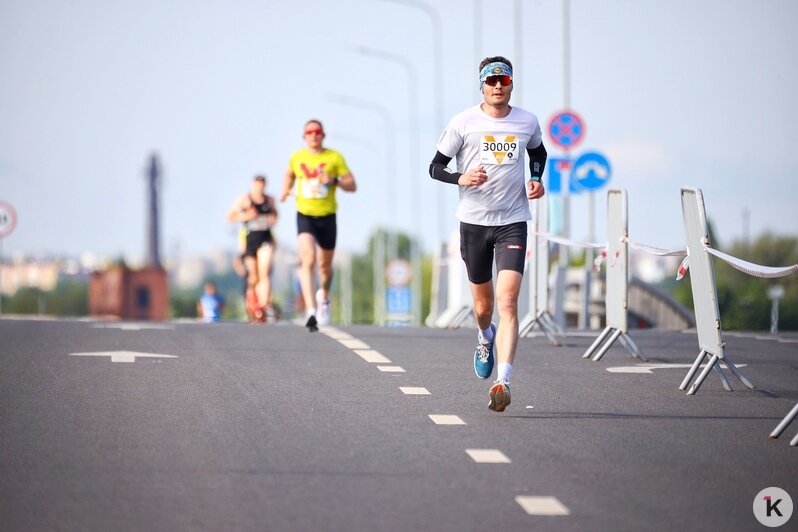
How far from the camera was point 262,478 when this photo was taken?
318 inches

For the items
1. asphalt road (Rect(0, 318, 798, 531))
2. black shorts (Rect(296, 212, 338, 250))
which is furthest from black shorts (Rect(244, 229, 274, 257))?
asphalt road (Rect(0, 318, 798, 531))

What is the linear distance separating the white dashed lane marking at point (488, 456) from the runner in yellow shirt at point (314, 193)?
9731 mm

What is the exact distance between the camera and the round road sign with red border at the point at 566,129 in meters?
31.8

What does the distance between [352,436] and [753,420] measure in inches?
117

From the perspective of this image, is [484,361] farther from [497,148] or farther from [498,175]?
[497,148]

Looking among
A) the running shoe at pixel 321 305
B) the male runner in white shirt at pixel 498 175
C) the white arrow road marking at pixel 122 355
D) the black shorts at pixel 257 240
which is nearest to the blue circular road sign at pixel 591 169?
the black shorts at pixel 257 240

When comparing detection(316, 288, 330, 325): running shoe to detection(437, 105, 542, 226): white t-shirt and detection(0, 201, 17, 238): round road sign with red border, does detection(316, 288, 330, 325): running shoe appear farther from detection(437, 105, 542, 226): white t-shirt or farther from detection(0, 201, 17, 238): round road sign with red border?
detection(0, 201, 17, 238): round road sign with red border

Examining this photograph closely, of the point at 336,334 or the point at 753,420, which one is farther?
the point at 336,334

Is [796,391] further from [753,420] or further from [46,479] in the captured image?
[46,479]

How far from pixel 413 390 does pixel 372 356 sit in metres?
3.31

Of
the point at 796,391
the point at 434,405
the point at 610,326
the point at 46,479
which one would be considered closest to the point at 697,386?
the point at 796,391

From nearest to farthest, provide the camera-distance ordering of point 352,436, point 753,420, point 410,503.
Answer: point 410,503
point 352,436
point 753,420

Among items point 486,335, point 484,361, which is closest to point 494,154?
point 486,335

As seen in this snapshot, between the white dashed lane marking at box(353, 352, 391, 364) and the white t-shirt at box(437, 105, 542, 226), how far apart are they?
3508mm
